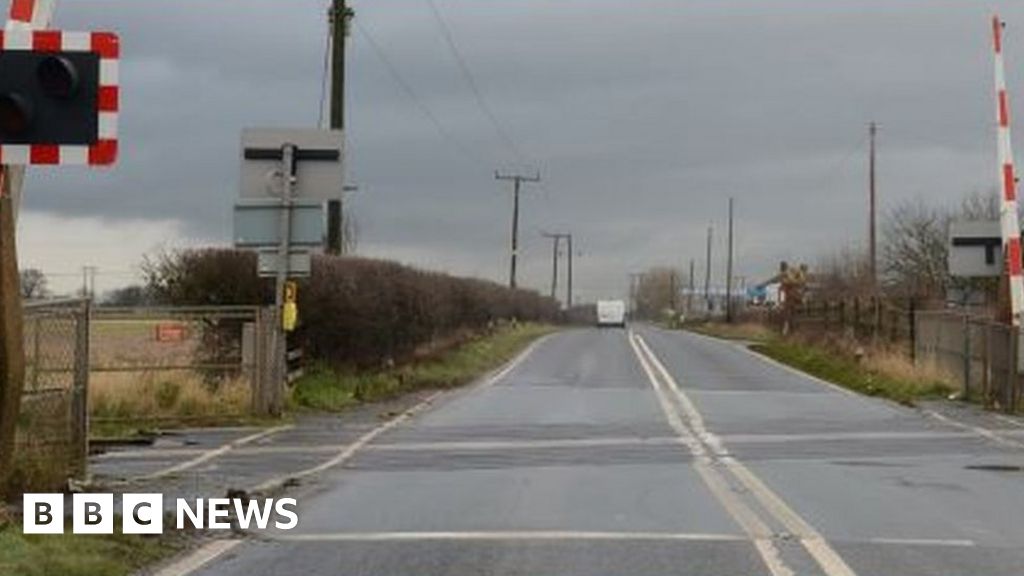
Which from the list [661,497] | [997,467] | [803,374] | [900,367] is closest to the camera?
[661,497]

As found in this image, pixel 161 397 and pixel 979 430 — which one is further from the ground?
pixel 161 397

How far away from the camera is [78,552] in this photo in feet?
30.6

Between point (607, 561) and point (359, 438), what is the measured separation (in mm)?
9986

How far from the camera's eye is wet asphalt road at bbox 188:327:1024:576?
9562 mm

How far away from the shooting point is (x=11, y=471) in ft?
37.3

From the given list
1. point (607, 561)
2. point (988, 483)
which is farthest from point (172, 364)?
point (607, 561)

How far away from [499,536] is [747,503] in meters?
2.78

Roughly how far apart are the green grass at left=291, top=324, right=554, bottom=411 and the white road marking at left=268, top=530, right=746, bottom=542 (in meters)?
13.3

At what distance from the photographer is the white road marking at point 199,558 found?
915cm

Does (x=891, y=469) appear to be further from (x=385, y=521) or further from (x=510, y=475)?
(x=385, y=521)

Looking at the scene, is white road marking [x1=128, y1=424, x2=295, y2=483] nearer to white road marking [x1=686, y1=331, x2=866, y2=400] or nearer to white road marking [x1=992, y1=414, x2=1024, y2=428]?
white road marking [x1=992, y1=414, x2=1024, y2=428]

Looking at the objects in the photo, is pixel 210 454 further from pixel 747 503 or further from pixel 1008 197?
pixel 1008 197

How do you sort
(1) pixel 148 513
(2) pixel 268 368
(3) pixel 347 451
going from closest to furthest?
(1) pixel 148 513 < (3) pixel 347 451 < (2) pixel 268 368

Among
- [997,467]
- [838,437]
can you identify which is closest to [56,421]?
[997,467]
